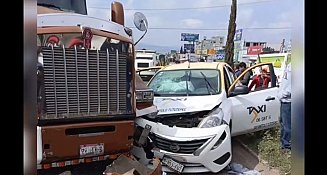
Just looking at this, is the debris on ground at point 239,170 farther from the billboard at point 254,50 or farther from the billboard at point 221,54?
the billboard at point 221,54

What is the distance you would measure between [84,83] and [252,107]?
9.87ft

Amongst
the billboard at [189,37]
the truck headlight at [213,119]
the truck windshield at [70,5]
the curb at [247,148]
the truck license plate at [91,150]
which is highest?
the billboard at [189,37]

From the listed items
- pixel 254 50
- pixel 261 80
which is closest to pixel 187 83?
pixel 261 80

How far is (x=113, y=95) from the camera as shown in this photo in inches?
187

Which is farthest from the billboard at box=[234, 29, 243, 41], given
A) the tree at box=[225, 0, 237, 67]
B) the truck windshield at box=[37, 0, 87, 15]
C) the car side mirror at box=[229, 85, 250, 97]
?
the truck windshield at box=[37, 0, 87, 15]

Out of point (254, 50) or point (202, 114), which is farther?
point (254, 50)

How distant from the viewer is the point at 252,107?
6.36 m

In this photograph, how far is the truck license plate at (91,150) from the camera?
443 centimetres

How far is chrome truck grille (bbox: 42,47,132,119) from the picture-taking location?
4.25m

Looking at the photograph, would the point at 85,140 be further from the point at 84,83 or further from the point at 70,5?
the point at 70,5

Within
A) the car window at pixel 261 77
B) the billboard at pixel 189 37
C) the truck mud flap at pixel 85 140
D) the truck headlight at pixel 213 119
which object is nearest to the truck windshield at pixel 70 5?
the truck mud flap at pixel 85 140
